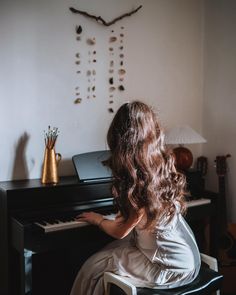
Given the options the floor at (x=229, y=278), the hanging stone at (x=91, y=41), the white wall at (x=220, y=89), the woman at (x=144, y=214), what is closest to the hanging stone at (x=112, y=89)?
the hanging stone at (x=91, y=41)

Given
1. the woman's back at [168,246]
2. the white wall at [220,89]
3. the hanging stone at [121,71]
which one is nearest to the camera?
the woman's back at [168,246]

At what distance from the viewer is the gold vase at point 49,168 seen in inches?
95.4

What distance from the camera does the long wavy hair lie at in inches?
71.5

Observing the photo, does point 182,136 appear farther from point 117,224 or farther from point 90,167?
point 117,224

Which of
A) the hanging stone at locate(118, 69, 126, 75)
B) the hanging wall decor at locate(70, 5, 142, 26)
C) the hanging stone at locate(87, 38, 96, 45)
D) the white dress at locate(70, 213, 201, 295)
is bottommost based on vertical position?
the white dress at locate(70, 213, 201, 295)

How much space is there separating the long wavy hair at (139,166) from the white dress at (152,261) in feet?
0.30

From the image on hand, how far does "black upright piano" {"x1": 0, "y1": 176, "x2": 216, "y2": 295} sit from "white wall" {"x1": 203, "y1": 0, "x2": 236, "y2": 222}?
514mm

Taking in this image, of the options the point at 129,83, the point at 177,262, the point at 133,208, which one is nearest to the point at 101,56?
the point at 129,83

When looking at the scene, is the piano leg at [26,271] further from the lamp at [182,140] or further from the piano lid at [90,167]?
the lamp at [182,140]

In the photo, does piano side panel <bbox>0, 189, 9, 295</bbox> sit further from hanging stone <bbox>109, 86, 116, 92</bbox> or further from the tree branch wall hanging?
hanging stone <bbox>109, 86, 116, 92</bbox>

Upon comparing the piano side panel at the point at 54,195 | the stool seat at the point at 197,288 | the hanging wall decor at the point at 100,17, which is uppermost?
the hanging wall decor at the point at 100,17

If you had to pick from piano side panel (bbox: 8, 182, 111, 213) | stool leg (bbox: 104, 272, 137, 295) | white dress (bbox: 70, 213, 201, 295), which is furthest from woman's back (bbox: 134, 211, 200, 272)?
piano side panel (bbox: 8, 182, 111, 213)

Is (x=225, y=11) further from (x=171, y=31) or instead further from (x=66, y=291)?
(x=66, y=291)

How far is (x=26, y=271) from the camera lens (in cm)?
204
